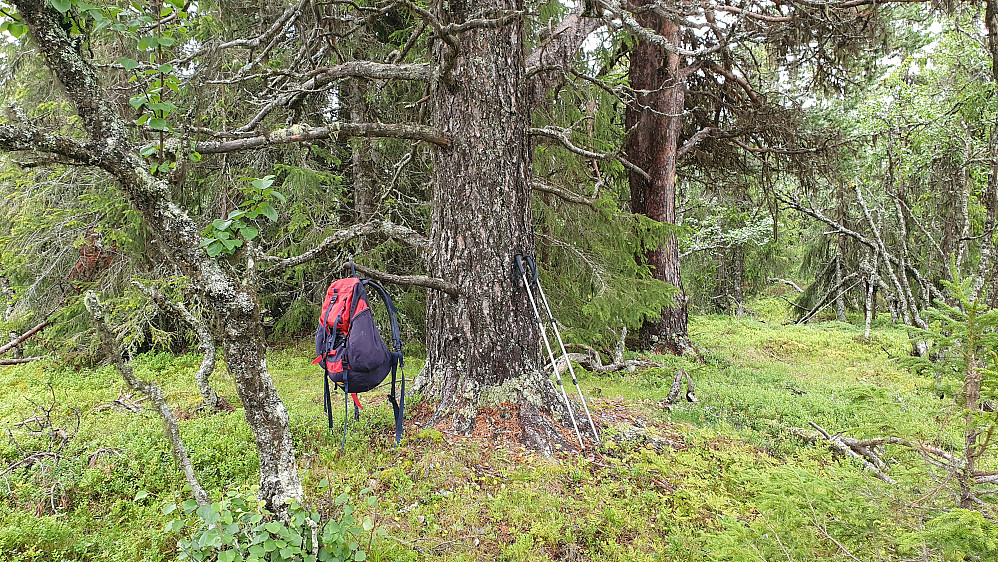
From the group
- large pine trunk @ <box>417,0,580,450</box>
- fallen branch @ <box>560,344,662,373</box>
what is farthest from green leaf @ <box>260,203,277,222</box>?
fallen branch @ <box>560,344,662,373</box>

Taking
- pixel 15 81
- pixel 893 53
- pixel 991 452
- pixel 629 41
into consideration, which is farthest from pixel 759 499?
pixel 893 53

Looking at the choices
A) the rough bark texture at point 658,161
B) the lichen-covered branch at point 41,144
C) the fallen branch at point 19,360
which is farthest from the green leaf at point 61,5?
the fallen branch at point 19,360

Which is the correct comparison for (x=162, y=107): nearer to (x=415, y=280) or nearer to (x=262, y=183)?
(x=262, y=183)

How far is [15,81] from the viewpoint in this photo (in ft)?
27.4

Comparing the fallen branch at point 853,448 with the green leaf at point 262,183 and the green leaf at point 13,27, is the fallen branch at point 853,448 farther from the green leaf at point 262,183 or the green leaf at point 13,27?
the green leaf at point 13,27

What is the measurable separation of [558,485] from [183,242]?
2.91 metres

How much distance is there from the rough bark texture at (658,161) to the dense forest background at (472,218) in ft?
0.18

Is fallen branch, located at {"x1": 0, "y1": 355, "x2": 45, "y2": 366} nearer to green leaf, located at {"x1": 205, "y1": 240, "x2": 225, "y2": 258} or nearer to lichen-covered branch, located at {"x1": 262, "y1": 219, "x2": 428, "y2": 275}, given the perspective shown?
lichen-covered branch, located at {"x1": 262, "y1": 219, "x2": 428, "y2": 275}

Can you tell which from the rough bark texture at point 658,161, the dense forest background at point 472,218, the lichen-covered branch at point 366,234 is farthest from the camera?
the rough bark texture at point 658,161

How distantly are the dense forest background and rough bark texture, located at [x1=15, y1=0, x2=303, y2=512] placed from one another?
12 mm

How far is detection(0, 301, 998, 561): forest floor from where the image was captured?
7.29ft

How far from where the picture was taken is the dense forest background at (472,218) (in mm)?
2332

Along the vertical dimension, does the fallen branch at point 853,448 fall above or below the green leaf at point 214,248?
below

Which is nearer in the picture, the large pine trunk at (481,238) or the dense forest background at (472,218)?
the dense forest background at (472,218)
